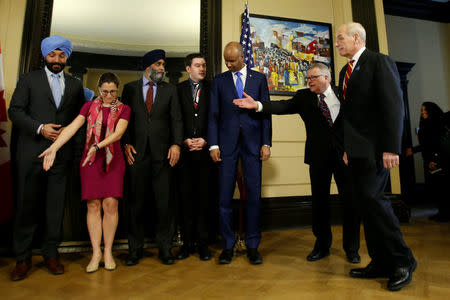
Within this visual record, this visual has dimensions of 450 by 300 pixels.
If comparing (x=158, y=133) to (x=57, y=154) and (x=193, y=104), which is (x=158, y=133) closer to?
(x=193, y=104)

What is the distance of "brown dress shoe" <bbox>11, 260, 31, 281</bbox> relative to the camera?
182 cm

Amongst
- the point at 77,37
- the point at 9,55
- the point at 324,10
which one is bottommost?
the point at 9,55

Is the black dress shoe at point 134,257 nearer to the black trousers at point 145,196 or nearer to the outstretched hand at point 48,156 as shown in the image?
the black trousers at point 145,196

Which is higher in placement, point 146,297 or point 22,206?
point 22,206

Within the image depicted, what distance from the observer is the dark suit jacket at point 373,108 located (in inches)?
61.6

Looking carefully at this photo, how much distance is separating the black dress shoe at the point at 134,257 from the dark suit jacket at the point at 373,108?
1.68 meters

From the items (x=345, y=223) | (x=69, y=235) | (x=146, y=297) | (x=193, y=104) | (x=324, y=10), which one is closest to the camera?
(x=146, y=297)

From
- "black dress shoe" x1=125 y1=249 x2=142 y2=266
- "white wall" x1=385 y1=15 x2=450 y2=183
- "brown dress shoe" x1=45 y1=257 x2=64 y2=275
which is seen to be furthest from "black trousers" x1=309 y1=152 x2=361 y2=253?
"white wall" x1=385 y1=15 x2=450 y2=183

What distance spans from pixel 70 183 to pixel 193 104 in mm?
1433

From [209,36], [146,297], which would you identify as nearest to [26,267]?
[146,297]

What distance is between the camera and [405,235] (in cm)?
295

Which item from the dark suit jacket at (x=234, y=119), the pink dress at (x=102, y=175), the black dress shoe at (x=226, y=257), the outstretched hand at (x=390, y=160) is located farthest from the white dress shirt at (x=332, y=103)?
the pink dress at (x=102, y=175)

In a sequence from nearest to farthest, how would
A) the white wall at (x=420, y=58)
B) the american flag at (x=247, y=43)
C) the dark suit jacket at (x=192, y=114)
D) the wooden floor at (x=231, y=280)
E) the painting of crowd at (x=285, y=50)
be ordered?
the wooden floor at (x=231, y=280) < the dark suit jacket at (x=192, y=114) < the american flag at (x=247, y=43) < the painting of crowd at (x=285, y=50) < the white wall at (x=420, y=58)

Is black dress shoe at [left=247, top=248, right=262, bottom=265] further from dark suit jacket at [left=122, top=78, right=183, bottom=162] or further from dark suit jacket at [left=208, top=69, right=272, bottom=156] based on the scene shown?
dark suit jacket at [left=122, top=78, right=183, bottom=162]
